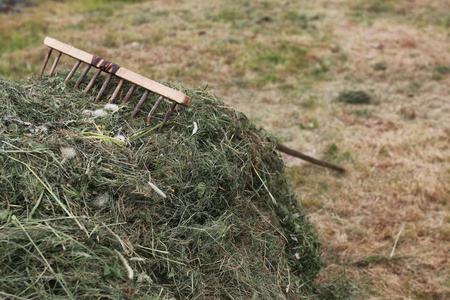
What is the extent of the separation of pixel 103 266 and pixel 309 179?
10.9ft

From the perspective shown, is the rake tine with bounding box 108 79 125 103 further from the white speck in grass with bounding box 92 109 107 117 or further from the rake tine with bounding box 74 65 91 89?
the rake tine with bounding box 74 65 91 89

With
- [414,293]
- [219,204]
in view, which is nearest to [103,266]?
[219,204]

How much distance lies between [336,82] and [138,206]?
626cm

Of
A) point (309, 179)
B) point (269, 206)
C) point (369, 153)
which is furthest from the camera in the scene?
point (369, 153)

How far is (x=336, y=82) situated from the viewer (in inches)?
289

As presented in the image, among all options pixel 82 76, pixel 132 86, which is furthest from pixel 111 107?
pixel 82 76

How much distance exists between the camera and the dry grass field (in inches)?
144

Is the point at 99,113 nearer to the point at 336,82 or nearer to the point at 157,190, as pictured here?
the point at 157,190

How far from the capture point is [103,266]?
1.62m

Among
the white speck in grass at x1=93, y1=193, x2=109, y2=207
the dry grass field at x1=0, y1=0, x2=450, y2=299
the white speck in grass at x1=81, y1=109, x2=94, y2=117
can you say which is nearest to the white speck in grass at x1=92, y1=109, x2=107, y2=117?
the white speck in grass at x1=81, y1=109, x2=94, y2=117

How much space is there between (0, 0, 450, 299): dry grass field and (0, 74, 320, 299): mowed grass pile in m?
0.98

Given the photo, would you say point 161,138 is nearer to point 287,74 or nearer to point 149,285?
point 149,285

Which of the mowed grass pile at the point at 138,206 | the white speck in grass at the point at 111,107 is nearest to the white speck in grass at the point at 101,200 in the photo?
the mowed grass pile at the point at 138,206

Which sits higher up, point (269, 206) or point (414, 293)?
point (269, 206)
